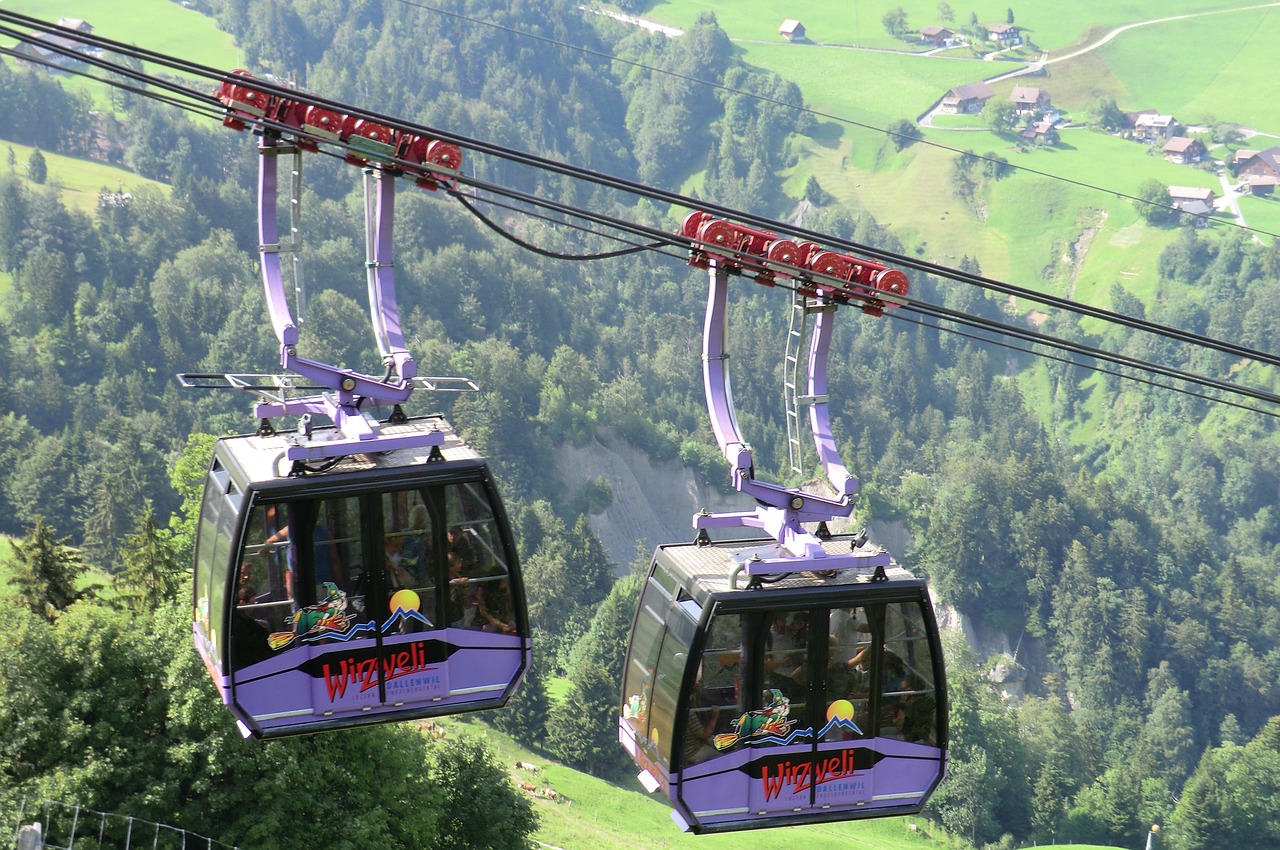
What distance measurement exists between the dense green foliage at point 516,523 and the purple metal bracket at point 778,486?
21258 mm

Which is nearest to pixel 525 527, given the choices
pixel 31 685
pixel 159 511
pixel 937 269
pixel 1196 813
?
pixel 159 511

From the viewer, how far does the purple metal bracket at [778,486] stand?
17.3m

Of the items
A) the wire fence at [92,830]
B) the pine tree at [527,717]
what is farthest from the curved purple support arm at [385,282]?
the pine tree at [527,717]

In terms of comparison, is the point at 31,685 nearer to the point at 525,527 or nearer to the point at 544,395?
the point at 525,527

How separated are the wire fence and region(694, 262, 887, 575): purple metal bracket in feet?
62.3

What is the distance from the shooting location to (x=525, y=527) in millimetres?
130625

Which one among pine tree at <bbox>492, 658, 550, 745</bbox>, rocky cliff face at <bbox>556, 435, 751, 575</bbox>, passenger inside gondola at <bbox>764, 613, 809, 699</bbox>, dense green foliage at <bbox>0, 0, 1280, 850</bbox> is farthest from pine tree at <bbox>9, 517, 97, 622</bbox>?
rocky cliff face at <bbox>556, 435, 751, 575</bbox>

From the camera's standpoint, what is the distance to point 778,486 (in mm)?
17156

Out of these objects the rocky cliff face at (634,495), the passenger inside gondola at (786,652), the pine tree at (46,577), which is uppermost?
the passenger inside gondola at (786,652)

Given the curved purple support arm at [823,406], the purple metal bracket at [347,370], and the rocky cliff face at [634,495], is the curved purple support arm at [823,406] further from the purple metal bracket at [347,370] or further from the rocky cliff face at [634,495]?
the rocky cliff face at [634,495]

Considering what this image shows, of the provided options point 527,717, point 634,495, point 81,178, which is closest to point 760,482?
point 527,717

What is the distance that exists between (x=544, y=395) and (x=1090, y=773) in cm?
6803

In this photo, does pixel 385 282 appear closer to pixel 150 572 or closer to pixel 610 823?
pixel 150 572

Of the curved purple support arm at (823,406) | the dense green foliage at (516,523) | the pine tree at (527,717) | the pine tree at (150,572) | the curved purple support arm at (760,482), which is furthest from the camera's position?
the pine tree at (527,717)
